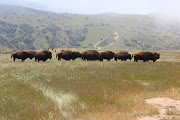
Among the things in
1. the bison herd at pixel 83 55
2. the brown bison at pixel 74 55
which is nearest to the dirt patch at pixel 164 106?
the bison herd at pixel 83 55

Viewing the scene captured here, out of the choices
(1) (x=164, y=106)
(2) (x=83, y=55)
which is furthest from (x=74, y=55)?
(1) (x=164, y=106)


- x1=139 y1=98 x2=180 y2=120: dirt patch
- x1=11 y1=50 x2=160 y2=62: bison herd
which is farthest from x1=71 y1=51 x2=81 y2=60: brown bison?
x1=139 y1=98 x2=180 y2=120: dirt patch

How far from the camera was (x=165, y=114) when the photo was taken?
6.29 meters

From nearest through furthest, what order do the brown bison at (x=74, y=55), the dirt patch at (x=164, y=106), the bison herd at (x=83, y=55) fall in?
1. the dirt patch at (x=164, y=106)
2. the bison herd at (x=83, y=55)
3. the brown bison at (x=74, y=55)

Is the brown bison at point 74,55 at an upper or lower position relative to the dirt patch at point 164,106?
upper

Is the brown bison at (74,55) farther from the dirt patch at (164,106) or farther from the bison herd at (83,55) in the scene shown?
the dirt patch at (164,106)

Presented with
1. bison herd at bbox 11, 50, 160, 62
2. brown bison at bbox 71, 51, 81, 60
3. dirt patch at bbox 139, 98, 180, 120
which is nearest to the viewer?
dirt patch at bbox 139, 98, 180, 120

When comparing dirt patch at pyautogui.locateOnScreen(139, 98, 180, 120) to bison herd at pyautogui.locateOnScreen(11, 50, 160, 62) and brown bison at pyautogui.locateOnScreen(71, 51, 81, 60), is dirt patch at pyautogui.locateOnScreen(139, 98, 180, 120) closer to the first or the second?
bison herd at pyautogui.locateOnScreen(11, 50, 160, 62)

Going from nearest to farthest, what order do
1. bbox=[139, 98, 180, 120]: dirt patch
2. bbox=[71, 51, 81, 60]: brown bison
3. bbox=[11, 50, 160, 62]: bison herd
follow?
bbox=[139, 98, 180, 120]: dirt patch
bbox=[11, 50, 160, 62]: bison herd
bbox=[71, 51, 81, 60]: brown bison

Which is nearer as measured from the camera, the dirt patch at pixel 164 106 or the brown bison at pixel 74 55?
the dirt patch at pixel 164 106

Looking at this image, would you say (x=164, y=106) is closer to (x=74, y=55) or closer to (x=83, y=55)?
(x=83, y=55)

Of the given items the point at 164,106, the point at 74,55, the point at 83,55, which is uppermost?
the point at 83,55

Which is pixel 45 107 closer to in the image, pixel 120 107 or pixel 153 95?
pixel 120 107

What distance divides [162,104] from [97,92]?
11.4 feet
